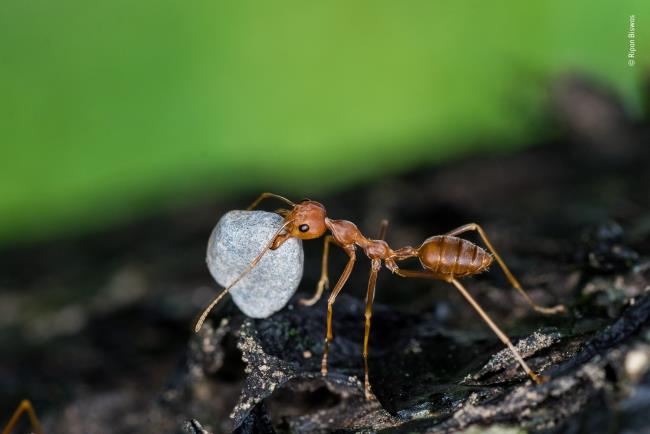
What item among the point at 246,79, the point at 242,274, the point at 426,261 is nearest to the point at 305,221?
the point at 242,274

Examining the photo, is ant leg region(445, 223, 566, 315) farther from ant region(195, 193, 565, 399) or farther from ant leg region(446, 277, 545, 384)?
ant leg region(446, 277, 545, 384)

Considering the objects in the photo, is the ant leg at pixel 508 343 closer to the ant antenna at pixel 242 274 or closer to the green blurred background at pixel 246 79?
the ant antenna at pixel 242 274

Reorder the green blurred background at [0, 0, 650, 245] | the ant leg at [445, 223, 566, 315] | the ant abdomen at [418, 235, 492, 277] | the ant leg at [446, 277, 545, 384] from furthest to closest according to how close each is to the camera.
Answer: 1. the green blurred background at [0, 0, 650, 245]
2. the ant abdomen at [418, 235, 492, 277]
3. the ant leg at [445, 223, 566, 315]
4. the ant leg at [446, 277, 545, 384]

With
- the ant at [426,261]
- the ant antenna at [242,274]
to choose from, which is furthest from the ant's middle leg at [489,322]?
the ant antenna at [242,274]

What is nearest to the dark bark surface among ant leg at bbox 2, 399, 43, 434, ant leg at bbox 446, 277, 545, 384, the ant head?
ant leg at bbox 446, 277, 545, 384

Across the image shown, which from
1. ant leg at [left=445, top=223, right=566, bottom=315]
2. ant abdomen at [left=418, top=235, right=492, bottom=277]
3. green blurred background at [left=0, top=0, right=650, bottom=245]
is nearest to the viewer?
ant leg at [left=445, top=223, right=566, bottom=315]

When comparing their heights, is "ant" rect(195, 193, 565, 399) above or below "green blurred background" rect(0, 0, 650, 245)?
below

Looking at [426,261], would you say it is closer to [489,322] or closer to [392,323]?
[392,323]
